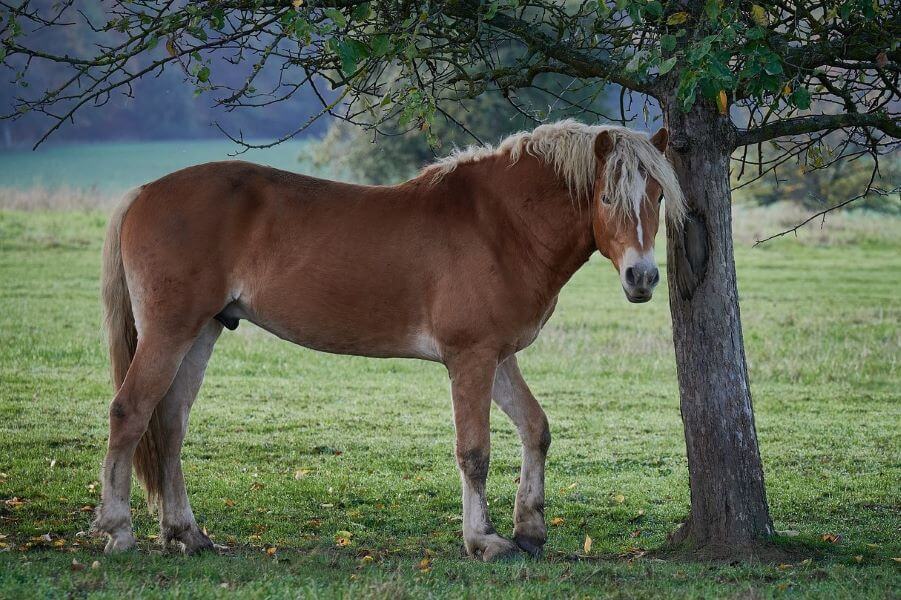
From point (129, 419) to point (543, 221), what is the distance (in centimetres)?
259

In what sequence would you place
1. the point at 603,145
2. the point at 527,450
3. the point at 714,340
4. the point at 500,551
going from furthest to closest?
the point at 527,450 → the point at 714,340 → the point at 500,551 → the point at 603,145

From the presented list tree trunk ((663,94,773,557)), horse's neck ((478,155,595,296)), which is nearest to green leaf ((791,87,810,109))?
tree trunk ((663,94,773,557))

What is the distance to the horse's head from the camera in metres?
5.07

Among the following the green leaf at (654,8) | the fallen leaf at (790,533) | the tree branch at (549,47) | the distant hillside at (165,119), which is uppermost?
the distant hillside at (165,119)

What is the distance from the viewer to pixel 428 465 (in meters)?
8.62

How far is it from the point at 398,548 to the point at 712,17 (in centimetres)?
355

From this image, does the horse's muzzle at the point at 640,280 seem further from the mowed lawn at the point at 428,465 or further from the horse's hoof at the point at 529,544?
the horse's hoof at the point at 529,544

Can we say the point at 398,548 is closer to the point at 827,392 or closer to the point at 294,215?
the point at 294,215

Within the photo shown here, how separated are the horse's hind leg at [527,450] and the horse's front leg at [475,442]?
33 centimetres

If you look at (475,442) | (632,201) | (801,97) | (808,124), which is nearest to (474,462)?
(475,442)

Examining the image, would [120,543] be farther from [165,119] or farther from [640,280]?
[165,119]

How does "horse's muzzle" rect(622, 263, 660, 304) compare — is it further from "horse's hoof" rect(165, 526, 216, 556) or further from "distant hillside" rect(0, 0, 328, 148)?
"distant hillside" rect(0, 0, 328, 148)

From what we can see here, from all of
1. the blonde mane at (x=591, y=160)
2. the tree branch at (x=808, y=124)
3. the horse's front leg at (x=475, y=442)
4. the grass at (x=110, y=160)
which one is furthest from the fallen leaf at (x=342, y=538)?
the grass at (x=110, y=160)

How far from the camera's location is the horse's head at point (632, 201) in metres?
5.07
